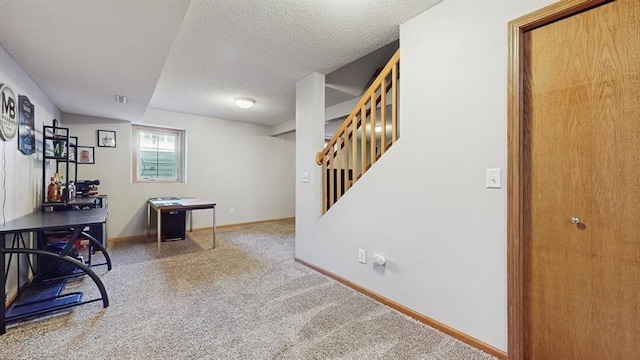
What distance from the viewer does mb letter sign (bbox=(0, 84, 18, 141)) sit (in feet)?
6.54

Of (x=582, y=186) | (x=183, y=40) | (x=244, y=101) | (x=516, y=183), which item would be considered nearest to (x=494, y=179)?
(x=516, y=183)

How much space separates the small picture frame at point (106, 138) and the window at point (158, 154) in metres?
0.34

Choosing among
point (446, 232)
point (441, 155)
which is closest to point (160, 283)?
point (446, 232)

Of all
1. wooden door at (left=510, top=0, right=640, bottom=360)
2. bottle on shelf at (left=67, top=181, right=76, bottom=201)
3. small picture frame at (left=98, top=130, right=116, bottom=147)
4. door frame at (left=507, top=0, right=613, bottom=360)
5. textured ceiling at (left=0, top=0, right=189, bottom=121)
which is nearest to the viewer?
wooden door at (left=510, top=0, right=640, bottom=360)

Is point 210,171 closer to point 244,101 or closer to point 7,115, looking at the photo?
point 244,101

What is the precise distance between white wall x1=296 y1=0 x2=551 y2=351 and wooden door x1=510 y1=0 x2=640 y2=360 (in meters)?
0.14

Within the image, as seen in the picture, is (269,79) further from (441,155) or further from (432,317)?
(432,317)

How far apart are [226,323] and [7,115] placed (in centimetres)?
241

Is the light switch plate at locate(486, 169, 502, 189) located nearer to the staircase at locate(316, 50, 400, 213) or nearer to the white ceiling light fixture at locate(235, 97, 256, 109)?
the staircase at locate(316, 50, 400, 213)

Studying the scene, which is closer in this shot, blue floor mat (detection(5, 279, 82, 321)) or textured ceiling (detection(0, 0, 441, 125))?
textured ceiling (detection(0, 0, 441, 125))

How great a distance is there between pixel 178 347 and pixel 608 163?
2.56 meters

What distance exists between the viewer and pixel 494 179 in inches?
60.9

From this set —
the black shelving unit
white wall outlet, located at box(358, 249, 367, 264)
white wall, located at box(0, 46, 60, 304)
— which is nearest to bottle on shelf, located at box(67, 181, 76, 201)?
the black shelving unit

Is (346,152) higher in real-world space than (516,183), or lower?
higher
